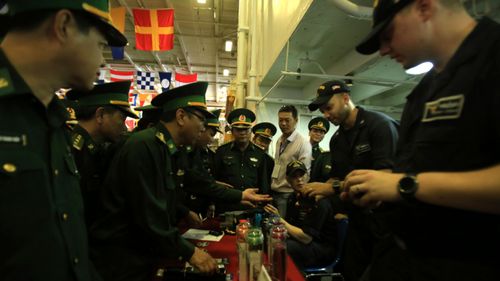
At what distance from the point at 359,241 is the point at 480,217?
51.2 inches

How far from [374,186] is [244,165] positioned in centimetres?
335

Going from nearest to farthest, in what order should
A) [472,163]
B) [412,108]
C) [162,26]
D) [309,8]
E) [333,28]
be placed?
[472,163] < [412,108] < [309,8] < [333,28] < [162,26]

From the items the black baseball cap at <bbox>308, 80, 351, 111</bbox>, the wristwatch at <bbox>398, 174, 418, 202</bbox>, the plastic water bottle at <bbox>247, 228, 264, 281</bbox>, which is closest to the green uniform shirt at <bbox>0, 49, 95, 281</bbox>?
the plastic water bottle at <bbox>247, 228, 264, 281</bbox>

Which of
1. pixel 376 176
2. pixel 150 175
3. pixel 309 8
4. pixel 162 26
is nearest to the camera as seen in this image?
pixel 376 176

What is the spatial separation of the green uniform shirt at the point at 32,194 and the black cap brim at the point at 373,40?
112cm

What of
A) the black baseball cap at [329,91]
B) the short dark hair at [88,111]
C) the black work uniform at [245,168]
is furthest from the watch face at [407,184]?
the black work uniform at [245,168]

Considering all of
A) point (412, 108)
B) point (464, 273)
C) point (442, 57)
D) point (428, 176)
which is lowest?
point (464, 273)

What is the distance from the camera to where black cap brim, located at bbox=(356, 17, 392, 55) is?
0.99 meters

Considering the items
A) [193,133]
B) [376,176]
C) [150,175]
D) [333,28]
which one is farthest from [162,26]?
[376,176]

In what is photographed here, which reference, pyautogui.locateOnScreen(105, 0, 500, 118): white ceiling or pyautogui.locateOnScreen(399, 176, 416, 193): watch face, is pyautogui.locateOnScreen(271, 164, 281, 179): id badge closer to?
pyautogui.locateOnScreen(105, 0, 500, 118): white ceiling

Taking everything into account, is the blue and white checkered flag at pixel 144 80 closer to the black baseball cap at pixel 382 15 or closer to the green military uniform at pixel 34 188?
the green military uniform at pixel 34 188

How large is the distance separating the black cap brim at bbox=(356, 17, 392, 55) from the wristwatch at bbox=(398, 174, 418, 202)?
52 cm

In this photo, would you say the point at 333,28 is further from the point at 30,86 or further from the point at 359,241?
the point at 30,86

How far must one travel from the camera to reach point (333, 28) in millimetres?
3240
